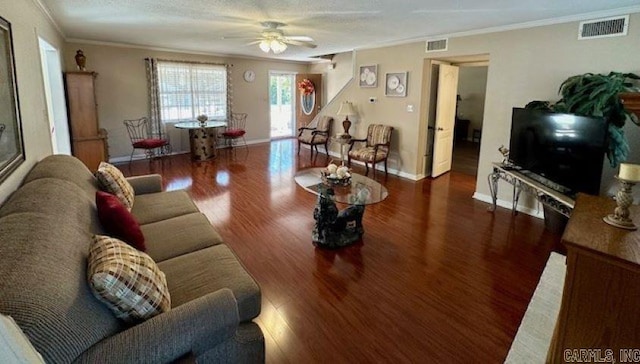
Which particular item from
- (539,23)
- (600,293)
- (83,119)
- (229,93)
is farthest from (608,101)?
(229,93)

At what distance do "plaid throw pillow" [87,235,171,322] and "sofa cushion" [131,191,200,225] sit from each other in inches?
50.2

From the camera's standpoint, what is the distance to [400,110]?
578cm

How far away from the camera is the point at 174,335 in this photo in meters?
1.27

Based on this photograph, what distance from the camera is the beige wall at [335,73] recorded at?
8.73 metres

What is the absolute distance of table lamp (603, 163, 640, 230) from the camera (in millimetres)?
1557

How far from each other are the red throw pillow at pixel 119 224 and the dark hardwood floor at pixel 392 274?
37.5 inches

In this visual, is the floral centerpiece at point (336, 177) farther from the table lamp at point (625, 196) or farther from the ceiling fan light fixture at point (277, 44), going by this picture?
the table lamp at point (625, 196)

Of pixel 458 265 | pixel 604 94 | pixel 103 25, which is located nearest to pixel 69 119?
pixel 103 25

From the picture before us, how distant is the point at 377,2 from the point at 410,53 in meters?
2.45

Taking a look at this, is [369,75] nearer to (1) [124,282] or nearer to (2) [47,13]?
(2) [47,13]

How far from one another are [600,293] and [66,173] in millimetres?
3175

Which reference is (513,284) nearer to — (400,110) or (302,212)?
(302,212)

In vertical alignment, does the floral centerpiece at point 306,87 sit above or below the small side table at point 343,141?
above

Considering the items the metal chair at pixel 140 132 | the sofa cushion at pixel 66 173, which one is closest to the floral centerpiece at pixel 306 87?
the metal chair at pixel 140 132
